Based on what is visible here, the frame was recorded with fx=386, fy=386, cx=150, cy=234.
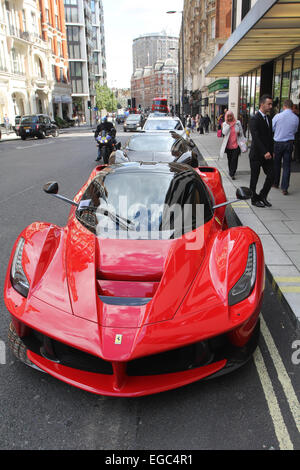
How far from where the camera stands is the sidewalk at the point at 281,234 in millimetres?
3875

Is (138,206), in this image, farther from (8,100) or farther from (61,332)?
(8,100)

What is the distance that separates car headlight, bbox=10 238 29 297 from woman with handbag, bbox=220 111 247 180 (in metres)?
7.71

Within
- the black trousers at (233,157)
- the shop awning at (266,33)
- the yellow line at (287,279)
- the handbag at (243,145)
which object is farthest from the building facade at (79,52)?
the yellow line at (287,279)

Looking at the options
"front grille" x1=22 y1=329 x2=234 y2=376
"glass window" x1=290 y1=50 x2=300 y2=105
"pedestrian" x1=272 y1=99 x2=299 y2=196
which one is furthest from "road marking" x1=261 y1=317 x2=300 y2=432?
"glass window" x1=290 y1=50 x2=300 y2=105

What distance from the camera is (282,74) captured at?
45.8 ft

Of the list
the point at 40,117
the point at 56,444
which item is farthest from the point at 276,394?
the point at 40,117

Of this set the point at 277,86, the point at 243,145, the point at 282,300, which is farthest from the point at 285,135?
the point at 277,86

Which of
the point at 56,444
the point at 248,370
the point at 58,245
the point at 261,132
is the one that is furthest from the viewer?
the point at 261,132

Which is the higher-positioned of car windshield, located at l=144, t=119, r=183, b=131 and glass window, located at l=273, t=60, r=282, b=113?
glass window, located at l=273, t=60, r=282, b=113

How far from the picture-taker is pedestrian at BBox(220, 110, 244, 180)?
32.2 ft

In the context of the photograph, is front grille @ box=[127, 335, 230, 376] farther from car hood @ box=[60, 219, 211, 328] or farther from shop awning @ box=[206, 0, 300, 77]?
shop awning @ box=[206, 0, 300, 77]

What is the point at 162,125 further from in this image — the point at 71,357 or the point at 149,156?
the point at 71,357

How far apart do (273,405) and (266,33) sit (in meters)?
9.61

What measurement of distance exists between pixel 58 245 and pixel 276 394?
6.66 feet
